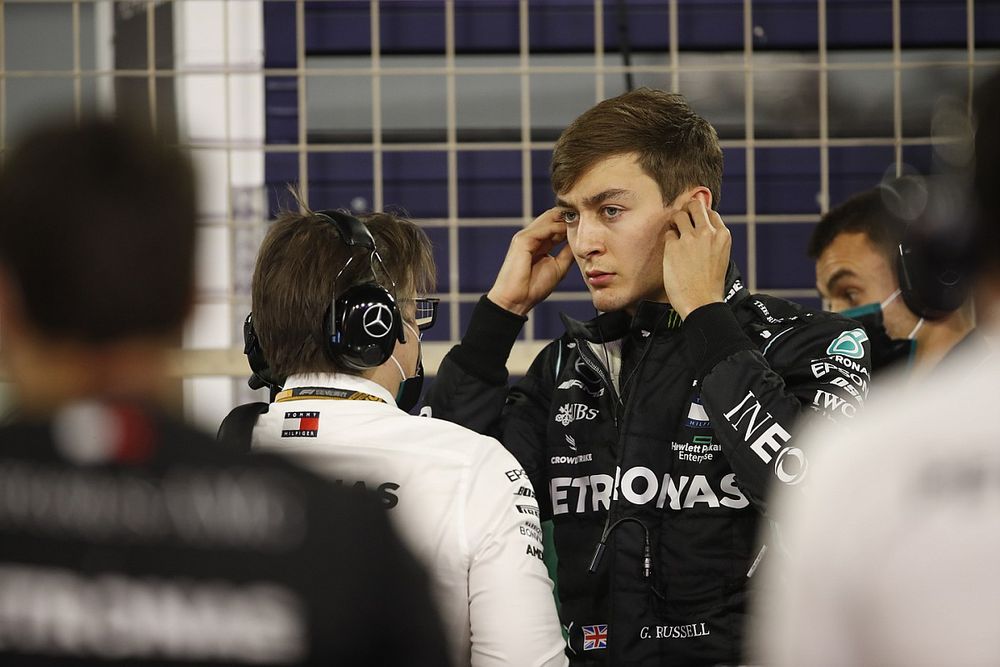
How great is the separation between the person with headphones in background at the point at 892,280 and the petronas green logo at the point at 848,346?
0.85 m

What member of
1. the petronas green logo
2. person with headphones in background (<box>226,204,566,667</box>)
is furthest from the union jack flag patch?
the petronas green logo

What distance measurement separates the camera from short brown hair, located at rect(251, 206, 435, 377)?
1822mm

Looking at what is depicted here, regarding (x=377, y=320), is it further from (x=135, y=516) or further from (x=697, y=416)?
(x=135, y=516)

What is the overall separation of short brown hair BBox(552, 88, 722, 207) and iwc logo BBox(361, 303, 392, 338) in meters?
0.55

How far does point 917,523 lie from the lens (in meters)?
0.80

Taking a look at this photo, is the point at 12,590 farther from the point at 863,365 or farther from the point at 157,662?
the point at 863,365

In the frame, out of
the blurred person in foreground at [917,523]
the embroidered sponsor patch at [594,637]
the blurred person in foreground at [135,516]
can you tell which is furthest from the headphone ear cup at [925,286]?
the blurred person in foreground at [135,516]

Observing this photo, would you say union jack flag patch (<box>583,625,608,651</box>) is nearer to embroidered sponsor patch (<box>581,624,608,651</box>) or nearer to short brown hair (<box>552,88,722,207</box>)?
embroidered sponsor patch (<box>581,624,608,651</box>)

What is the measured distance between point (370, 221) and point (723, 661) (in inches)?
37.7

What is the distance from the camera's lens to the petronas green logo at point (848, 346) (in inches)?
78.4

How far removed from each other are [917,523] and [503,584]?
0.95 m

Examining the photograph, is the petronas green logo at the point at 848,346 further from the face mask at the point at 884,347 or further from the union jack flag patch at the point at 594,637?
the face mask at the point at 884,347

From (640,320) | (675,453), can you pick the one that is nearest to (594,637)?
(675,453)

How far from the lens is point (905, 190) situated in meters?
3.44
